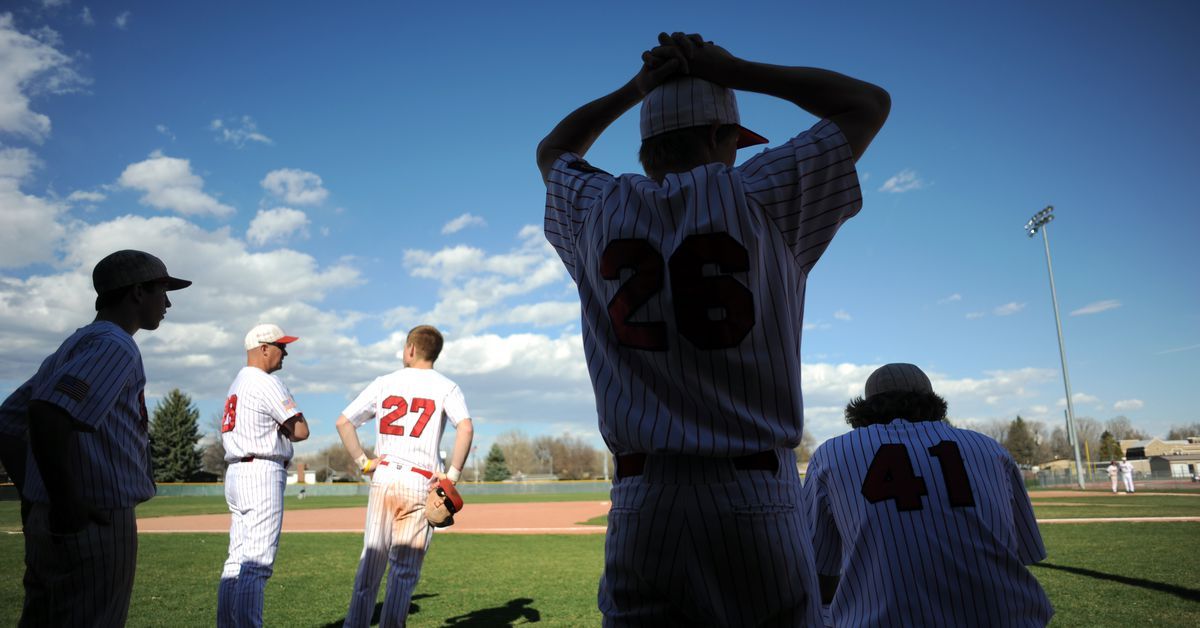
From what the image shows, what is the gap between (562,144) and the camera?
7.07 feet

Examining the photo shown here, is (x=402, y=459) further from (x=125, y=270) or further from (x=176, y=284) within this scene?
(x=125, y=270)

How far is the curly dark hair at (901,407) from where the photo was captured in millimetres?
2930

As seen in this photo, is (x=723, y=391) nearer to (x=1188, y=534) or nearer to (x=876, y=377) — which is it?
(x=876, y=377)

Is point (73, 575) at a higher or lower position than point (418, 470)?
lower

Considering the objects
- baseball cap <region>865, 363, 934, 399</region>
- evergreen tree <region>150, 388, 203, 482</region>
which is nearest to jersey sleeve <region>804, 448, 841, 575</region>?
baseball cap <region>865, 363, 934, 399</region>

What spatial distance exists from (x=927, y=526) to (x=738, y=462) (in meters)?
1.43

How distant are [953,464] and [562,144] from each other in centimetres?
186

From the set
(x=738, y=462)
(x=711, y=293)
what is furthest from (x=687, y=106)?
(x=738, y=462)

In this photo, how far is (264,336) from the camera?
554 centimetres

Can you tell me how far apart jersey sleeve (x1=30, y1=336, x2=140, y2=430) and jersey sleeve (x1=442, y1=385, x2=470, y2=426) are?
2524mm

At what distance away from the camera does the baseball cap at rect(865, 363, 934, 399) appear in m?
3.00

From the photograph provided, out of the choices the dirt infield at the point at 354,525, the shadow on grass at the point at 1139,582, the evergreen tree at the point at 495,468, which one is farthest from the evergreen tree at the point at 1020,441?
the shadow on grass at the point at 1139,582

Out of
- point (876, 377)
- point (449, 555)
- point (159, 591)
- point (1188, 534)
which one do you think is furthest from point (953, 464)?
point (1188, 534)

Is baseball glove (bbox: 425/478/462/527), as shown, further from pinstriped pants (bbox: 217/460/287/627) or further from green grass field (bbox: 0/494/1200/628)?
green grass field (bbox: 0/494/1200/628)
